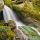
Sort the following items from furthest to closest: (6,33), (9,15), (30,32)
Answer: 1. (9,15)
2. (30,32)
3. (6,33)

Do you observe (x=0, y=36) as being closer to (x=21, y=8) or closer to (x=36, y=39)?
(x=36, y=39)

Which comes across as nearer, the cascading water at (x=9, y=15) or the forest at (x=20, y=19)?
the forest at (x=20, y=19)

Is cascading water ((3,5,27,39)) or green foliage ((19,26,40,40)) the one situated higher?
cascading water ((3,5,27,39))

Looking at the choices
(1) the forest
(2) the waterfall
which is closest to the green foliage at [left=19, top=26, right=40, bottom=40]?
(1) the forest

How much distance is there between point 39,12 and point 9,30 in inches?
20.2

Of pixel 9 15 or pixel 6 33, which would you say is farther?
pixel 9 15

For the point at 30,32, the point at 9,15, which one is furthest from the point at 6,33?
the point at 9,15

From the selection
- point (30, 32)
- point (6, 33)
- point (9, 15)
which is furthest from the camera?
point (9, 15)

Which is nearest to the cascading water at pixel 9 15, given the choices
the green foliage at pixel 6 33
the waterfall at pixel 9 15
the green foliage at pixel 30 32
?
the waterfall at pixel 9 15

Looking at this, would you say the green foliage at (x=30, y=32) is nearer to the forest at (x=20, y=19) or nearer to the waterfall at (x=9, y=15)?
the forest at (x=20, y=19)

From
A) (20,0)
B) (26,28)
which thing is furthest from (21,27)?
(20,0)

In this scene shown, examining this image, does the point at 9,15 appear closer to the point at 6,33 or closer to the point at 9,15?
the point at 9,15

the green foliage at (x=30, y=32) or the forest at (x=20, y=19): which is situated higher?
the forest at (x=20, y=19)

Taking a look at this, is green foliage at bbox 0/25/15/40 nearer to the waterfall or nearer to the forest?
the forest
